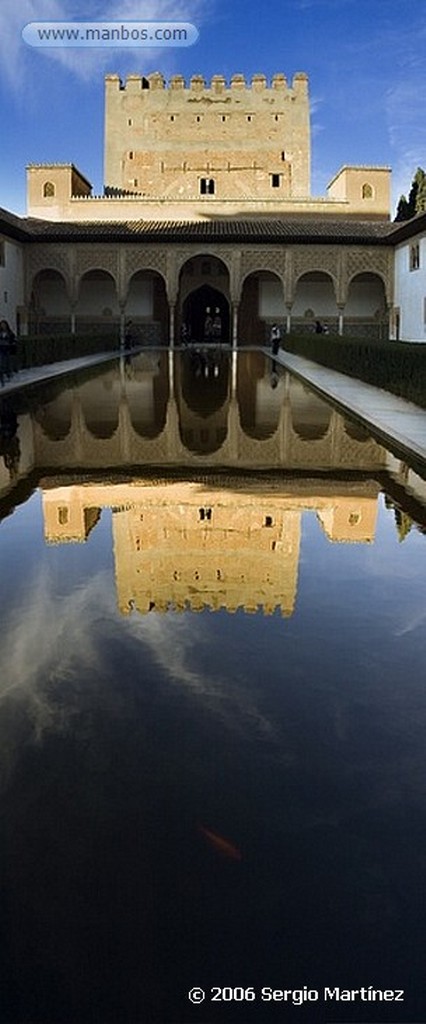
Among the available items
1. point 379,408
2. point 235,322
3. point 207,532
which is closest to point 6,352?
point 379,408

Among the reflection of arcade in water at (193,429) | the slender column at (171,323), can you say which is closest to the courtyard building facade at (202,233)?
the slender column at (171,323)

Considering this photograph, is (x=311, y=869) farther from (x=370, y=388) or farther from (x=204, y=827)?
Result: (x=370, y=388)

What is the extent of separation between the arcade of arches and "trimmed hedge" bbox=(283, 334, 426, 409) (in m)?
12.7

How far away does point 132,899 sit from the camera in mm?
2562

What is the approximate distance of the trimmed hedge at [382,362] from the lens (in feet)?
48.9

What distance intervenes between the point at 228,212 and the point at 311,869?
1860 inches

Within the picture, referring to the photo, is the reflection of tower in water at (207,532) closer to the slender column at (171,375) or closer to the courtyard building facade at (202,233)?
the slender column at (171,375)

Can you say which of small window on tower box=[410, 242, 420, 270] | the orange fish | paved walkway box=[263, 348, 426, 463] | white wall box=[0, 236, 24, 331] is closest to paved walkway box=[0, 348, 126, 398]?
paved walkway box=[263, 348, 426, 463]

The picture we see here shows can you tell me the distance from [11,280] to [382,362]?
23.4 metres

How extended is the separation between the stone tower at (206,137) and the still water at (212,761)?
48463mm

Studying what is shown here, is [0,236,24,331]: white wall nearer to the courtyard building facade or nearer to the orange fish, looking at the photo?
the courtyard building facade

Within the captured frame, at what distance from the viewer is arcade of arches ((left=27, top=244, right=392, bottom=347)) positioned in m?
41.0

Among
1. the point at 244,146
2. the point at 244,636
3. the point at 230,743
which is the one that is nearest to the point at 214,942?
the point at 230,743

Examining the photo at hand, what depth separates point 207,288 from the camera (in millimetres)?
47062
